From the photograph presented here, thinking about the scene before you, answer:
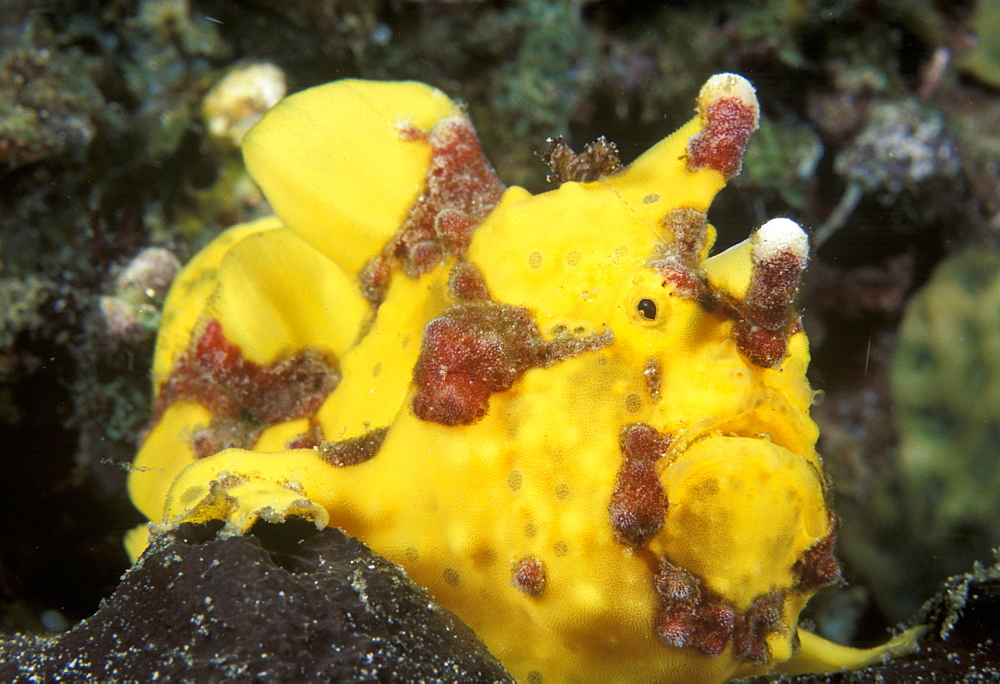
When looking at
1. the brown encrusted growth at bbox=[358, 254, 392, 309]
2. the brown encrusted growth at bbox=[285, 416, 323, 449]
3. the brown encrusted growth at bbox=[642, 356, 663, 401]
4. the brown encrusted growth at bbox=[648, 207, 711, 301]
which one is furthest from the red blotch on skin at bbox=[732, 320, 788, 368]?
the brown encrusted growth at bbox=[285, 416, 323, 449]

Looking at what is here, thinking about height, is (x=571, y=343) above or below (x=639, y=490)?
above

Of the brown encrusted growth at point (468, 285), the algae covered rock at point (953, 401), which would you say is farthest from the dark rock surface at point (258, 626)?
the algae covered rock at point (953, 401)

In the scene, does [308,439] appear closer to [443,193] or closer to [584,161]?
[443,193]

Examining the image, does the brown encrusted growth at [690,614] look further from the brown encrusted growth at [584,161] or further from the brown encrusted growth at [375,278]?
the brown encrusted growth at [375,278]

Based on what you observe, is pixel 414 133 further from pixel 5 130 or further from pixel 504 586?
pixel 5 130

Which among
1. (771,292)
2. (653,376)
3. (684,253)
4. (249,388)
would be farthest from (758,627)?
(249,388)

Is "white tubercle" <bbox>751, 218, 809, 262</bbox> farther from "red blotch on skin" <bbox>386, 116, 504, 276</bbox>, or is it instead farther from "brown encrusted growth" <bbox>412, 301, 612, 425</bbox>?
Result: "red blotch on skin" <bbox>386, 116, 504, 276</bbox>

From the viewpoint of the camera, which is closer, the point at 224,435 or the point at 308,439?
the point at 308,439

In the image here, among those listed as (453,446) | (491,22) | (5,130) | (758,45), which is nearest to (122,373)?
(5,130)
